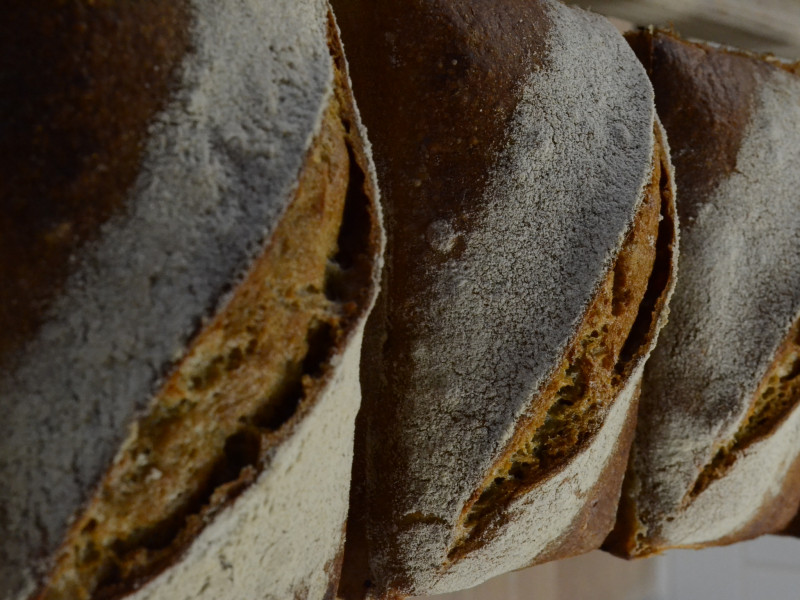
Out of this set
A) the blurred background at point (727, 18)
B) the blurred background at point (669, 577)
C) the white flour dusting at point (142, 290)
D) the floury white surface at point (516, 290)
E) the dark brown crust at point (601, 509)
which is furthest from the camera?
the blurred background at point (669, 577)

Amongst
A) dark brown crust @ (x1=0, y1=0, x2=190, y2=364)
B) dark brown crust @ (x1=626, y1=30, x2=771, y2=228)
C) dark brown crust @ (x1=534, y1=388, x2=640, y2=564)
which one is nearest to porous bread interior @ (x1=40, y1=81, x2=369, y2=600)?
dark brown crust @ (x1=0, y1=0, x2=190, y2=364)

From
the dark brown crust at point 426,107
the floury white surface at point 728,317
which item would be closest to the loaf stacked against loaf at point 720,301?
the floury white surface at point 728,317

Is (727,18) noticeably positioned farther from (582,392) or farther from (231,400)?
(231,400)

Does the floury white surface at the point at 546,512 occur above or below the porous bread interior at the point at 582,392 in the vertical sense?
below

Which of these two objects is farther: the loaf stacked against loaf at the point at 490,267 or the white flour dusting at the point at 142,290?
the loaf stacked against loaf at the point at 490,267

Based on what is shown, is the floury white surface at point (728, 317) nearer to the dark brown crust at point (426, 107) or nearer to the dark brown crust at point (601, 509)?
the dark brown crust at point (601, 509)

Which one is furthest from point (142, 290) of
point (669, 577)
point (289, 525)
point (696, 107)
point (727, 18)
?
point (669, 577)

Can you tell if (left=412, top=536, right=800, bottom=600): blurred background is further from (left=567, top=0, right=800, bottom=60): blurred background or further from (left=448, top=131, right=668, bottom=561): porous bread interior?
(left=567, top=0, right=800, bottom=60): blurred background
